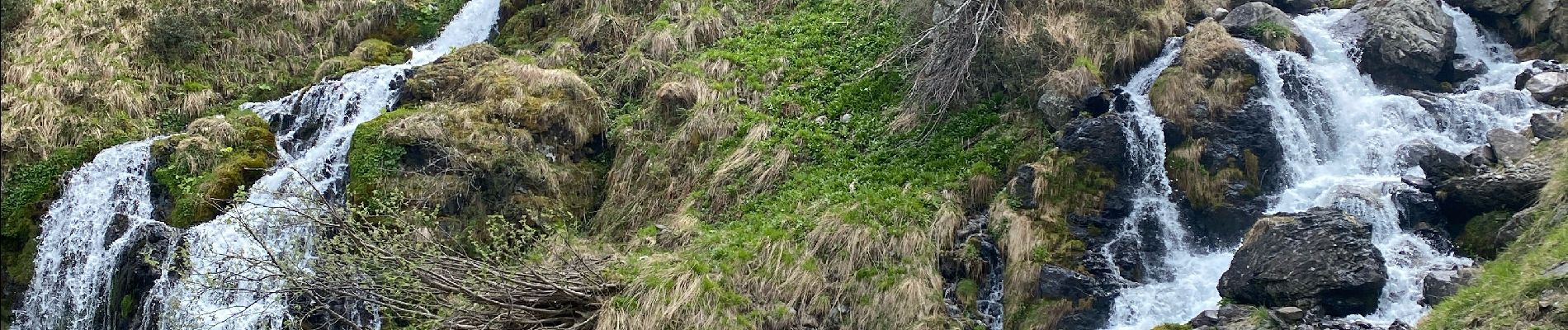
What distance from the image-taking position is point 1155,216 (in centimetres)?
1025

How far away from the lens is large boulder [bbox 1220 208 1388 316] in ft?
27.8

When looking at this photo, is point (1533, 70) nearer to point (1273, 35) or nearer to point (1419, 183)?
point (1273, 35)

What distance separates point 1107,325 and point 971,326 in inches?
44.0

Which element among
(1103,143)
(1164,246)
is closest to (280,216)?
(1103,143)

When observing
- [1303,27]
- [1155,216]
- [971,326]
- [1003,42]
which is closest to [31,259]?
[971,326]

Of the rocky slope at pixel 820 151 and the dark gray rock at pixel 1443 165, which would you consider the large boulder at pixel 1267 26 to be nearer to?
the rocky slope at pixel 820 151

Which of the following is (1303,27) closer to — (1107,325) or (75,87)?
(1107,325)

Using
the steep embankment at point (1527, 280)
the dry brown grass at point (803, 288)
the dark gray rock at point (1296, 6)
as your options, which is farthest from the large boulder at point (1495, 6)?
the dry brown grass at point (803, 288)

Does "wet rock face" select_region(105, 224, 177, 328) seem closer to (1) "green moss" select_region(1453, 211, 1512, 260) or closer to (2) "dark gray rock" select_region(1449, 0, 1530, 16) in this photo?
(1) "green moss" select_region(1453, 211, 1512, 260)

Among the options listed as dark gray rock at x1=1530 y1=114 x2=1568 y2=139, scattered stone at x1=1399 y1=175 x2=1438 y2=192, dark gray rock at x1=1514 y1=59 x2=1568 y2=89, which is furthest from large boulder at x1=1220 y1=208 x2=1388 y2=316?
dark gray rock at x1=1514 y1=59 x2=1568 y2=89

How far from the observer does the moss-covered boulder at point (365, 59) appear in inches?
567

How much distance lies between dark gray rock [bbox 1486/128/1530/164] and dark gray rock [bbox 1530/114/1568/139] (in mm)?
134

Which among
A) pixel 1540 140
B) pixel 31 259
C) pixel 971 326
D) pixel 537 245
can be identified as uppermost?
pixel 1540 140

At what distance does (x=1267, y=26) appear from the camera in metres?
12.5
